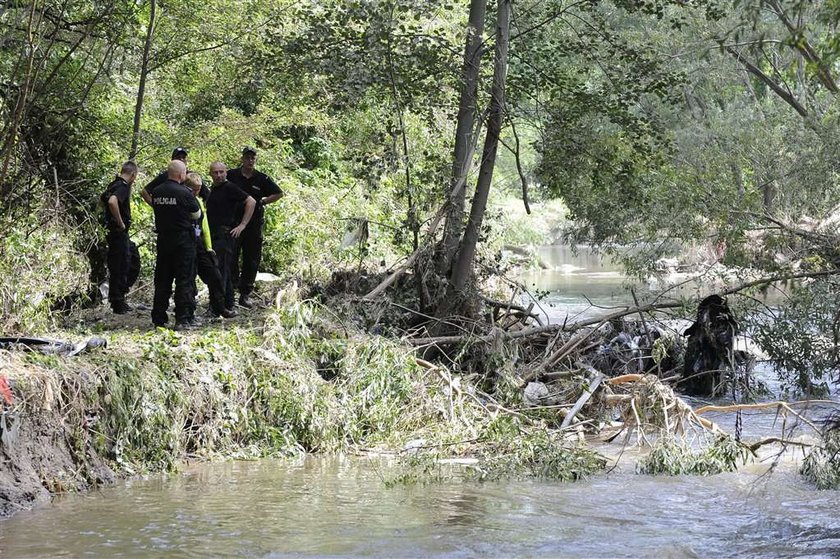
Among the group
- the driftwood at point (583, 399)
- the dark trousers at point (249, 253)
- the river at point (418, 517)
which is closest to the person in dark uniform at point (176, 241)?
the dark trousers at point (249, 253)

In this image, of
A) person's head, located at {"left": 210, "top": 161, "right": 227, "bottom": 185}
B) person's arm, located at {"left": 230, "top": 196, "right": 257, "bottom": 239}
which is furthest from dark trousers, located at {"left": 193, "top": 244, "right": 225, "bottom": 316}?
person's head, located at {"left": 210, "top": 161, "right": 227, "bottom": 185}

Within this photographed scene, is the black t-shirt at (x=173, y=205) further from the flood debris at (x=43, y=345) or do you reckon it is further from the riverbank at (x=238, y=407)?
the flood debris at (x=43, y=345)

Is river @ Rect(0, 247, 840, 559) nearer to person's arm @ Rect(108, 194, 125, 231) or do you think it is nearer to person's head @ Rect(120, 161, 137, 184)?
person's arm @ Rect(108, 194, 125, 231)

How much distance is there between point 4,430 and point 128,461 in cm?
138

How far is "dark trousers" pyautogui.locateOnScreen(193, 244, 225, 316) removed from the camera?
1173 cm

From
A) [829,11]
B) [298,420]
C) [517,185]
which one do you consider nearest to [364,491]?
[298,420]

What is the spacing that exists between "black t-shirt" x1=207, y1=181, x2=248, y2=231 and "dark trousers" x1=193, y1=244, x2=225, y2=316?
0.65 m

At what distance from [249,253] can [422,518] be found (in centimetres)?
631

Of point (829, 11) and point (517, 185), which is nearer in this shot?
point (829, 11)

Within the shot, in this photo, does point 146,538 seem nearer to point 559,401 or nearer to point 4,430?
point 4,430

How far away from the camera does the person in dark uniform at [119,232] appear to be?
12.2 m

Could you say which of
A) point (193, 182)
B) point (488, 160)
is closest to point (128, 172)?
point (193, 182)

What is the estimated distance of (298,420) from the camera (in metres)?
9.80

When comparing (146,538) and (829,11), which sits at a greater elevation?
(829,11)
